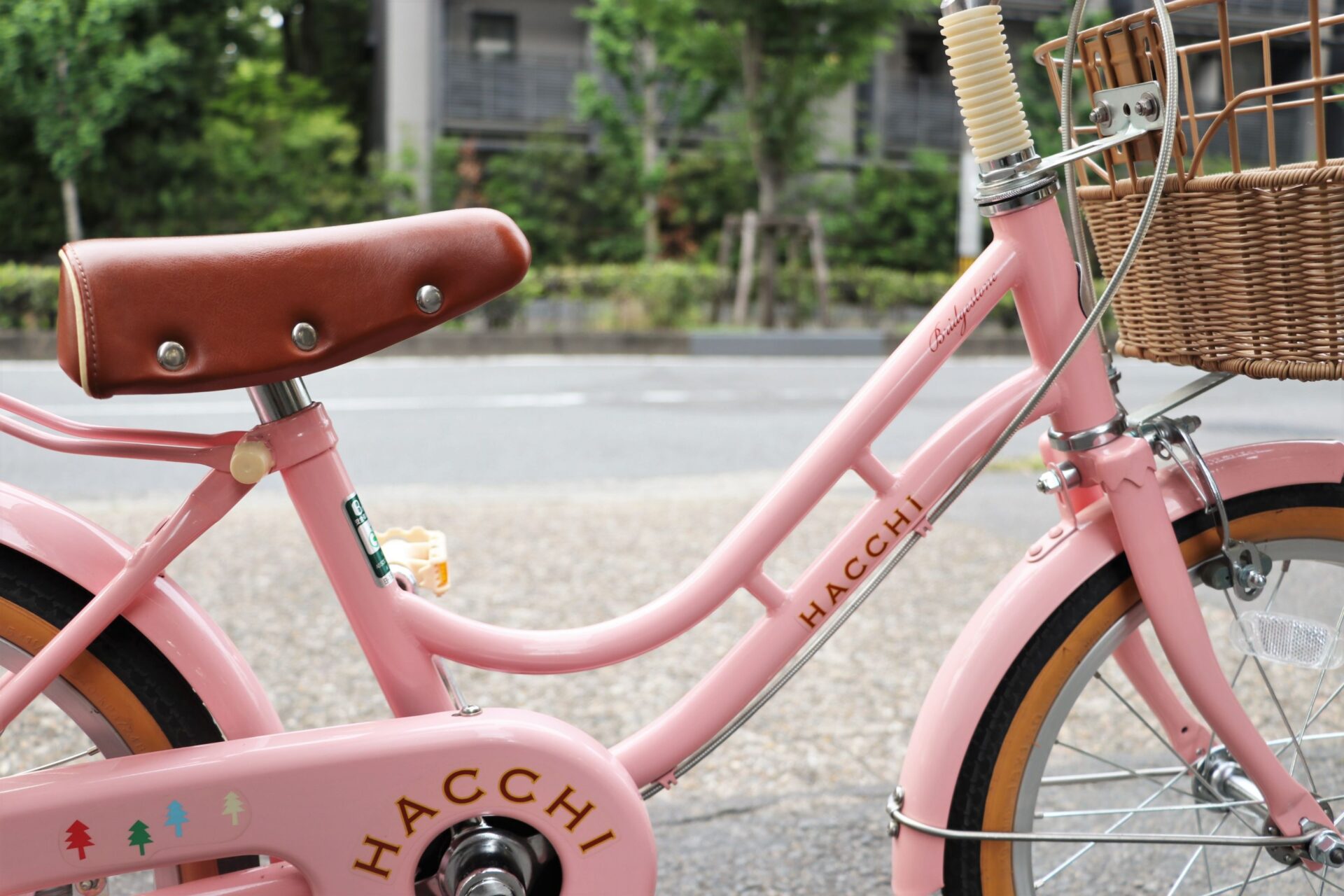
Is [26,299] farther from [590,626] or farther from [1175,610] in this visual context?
[1175,610]

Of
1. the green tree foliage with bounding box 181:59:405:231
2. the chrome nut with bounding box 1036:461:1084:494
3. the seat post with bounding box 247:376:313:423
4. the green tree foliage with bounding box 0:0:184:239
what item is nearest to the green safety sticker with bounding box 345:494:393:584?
the seat post with bounding box 247:376:313:423

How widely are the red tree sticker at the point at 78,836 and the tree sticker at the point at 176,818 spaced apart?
0.24ft

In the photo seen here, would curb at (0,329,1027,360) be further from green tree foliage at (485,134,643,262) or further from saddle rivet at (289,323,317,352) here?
saddle rivet at (289,323,317,352)

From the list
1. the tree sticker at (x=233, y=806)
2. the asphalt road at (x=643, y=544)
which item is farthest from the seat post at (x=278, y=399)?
the asphalt road at (x=643, y=544)

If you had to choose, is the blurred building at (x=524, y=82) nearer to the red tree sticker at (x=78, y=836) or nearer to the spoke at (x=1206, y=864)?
the spoke at (x=1206, y=864)

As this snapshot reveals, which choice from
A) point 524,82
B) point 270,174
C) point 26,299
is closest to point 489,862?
point 26,299

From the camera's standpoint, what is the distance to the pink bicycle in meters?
1.13

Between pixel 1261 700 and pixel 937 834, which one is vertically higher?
pixel 937 834

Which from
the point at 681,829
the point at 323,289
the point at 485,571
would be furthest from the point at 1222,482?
the point at 485,571

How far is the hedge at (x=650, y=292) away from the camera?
39.6 feet

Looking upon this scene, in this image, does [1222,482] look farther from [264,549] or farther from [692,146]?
[692,146]

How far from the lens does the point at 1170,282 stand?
1312 mm

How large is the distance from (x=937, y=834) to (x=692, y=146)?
18894mm

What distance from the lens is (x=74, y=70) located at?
14.7m
